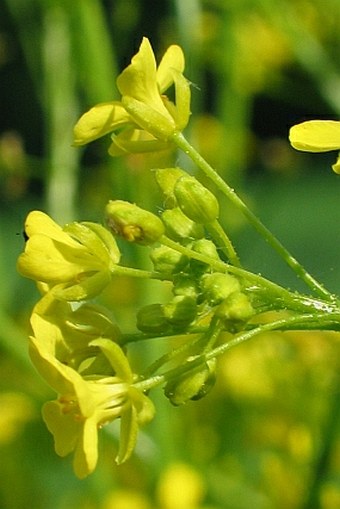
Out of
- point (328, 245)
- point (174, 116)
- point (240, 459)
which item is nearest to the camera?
point (174, 116)

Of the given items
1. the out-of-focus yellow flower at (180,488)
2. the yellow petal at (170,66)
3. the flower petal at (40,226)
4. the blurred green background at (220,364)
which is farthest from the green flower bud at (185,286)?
the out-of-focus yellow flower at (180,488)

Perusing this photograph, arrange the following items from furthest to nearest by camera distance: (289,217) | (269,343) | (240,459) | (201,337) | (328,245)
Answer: (289,217)
(328,245)
(240,459)
(269,343)
(201,337)

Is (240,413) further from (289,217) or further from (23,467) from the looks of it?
(289,217)

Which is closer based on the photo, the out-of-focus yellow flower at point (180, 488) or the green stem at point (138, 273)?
the green stem at point (138, 273)

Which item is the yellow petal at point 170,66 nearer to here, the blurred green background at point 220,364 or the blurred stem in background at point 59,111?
the blurred green background at point 220,364

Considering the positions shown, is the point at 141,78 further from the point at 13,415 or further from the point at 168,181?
the point at 13,415

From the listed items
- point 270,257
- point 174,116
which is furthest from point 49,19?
point 270,257

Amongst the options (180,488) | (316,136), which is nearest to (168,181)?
(316,136)
